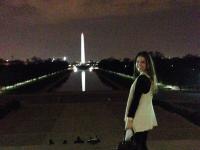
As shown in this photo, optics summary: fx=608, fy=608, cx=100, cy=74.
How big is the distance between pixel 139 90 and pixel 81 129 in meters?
11.4

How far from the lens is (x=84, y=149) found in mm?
13891

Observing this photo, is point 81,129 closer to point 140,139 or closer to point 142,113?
point 140,139

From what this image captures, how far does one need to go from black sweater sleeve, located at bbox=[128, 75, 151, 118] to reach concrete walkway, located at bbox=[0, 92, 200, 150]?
5207 millimetres

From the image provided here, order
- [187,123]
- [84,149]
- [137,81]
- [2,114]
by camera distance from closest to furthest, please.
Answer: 1. [137,81]
2. [84,149]
3. [187,123]
4. [2,114]

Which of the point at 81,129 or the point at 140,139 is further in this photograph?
the point at 81,129

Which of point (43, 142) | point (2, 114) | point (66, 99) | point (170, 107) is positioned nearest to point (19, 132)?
point (43, 142)

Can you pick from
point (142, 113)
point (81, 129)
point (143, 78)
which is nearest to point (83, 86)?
point (81, 129)

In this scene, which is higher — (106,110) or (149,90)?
(149,90)

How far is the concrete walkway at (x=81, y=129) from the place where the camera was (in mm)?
14586

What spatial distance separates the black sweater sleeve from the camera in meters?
8.57

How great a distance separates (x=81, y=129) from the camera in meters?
19.8

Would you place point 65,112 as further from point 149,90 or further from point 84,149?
point 149,90

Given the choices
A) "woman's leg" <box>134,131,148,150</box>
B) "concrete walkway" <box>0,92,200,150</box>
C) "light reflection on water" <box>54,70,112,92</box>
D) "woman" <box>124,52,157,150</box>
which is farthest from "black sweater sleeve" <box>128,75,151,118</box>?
"light reflection on water" <box>54,70,112,92</box>

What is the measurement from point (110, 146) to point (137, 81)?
18.9ft
